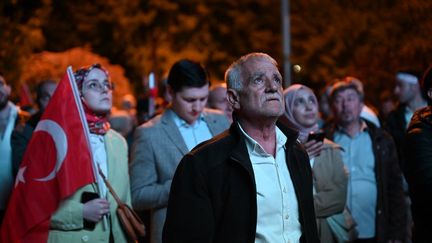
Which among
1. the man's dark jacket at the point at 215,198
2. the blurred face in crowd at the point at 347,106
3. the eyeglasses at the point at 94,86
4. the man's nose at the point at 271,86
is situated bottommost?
the man's dark jacket at the point at 215,198

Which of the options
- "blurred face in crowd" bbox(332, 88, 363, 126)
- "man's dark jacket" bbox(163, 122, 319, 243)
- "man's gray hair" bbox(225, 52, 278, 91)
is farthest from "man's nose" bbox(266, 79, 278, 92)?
"blurred face in crowd" bbox(332, 88, 363, 126)

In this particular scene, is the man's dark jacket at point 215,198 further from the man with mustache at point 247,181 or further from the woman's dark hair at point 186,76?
the woman's dark hair at point 186,76

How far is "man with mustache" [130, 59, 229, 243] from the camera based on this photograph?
6.89m

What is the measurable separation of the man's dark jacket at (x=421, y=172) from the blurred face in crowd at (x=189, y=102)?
199 centimetres

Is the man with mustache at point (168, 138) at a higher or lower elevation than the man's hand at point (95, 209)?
higher

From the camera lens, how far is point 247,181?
474 centimetres

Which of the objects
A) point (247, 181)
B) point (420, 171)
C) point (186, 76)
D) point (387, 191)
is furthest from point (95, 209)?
point (387, 191)

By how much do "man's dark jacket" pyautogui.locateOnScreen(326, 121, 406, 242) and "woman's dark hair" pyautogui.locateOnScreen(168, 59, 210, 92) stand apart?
2144 millimetres

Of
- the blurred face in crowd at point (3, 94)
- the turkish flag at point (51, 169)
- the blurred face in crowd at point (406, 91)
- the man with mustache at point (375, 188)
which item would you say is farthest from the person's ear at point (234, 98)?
the blurred face in crowd at point (406, 91)

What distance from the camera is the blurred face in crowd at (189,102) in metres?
7.10

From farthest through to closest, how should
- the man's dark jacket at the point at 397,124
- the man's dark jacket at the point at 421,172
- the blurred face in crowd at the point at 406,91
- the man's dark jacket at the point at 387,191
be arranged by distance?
1. the blurred face in crowd at the point at 406,91
2. the man's dark jacket at the point at 397,124
3. the man's dark jacket at the point at 387,191
4. the man's dark jacket at the point at 421,172

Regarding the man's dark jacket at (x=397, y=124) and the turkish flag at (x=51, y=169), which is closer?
the turkish flag at (x=51, y=169)

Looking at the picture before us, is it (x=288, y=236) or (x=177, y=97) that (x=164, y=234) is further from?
(x=177, y=97)

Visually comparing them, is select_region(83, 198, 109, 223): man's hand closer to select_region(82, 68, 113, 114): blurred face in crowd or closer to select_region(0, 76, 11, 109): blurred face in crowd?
select_region(82, 68, 113, 114): blurred face in crowd
